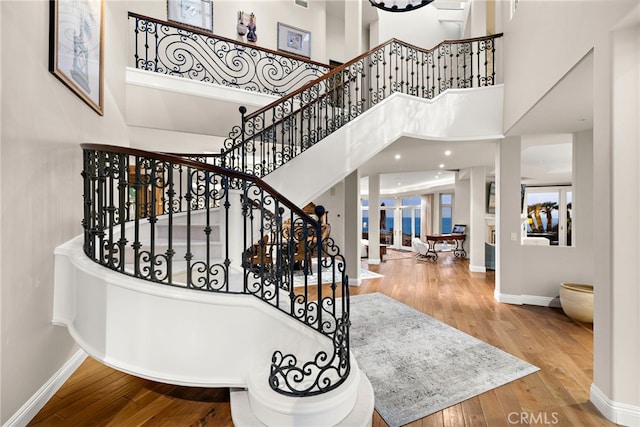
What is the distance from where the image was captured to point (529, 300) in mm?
4441

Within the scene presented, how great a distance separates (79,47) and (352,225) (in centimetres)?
445

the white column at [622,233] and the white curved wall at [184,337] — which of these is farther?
the white column at [622,233]

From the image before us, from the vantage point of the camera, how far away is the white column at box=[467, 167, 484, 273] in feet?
23.1

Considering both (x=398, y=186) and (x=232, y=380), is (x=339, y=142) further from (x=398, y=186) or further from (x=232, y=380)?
(x=398, y=186)

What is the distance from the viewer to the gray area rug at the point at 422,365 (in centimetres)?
217

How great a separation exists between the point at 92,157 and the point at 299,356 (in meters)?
2.16

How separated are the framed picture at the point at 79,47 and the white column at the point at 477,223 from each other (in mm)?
7460

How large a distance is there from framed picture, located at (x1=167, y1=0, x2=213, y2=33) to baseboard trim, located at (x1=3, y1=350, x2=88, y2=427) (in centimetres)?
586

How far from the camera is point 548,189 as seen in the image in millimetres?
9945

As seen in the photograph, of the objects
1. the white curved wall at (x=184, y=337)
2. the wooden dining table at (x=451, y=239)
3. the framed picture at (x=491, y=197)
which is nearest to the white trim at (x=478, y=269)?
the wooden dining table at (x=451, y=239)

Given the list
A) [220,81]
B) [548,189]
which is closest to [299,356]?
[220,81]

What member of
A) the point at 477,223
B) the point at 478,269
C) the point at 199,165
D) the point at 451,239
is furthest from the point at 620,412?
the point at 451,239

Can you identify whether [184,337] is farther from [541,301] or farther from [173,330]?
[541,301]

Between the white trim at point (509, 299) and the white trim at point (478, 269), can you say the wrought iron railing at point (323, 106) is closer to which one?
the white trim at point (509, 299)
